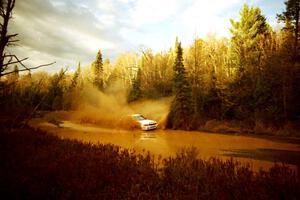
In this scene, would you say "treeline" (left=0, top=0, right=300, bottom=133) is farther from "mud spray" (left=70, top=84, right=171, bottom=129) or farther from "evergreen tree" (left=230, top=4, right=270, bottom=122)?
"mud spray" (left=70, top=84, right=171, bottom=129)

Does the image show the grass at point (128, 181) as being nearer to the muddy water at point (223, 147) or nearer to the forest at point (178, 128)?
the forest at point (178, 128)

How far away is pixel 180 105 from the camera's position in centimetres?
3369

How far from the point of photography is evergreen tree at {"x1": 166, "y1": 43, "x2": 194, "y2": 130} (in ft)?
107

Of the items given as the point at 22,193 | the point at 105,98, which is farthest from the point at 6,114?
the point at 105,98

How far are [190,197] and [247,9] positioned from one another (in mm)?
42126

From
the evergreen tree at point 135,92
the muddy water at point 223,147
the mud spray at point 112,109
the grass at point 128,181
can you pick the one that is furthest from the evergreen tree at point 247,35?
the grass at point 128,181

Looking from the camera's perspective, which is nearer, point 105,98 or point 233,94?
point 233,94

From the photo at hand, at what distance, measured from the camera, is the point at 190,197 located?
14.7ft

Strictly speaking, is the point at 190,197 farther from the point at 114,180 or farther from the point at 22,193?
the point at 22,193

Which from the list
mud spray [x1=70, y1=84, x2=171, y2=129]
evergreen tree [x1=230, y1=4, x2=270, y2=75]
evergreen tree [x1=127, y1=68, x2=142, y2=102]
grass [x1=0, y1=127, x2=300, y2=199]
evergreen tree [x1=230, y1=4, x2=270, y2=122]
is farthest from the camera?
evergreen tree [x1=127, y1=68, x2=142, y2=102]

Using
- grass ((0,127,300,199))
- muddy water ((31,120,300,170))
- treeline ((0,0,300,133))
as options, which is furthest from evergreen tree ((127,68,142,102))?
grass ((0,127,300,199))

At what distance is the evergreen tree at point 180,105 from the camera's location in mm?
32531

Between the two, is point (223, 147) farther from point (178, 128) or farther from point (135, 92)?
point (135, 92)

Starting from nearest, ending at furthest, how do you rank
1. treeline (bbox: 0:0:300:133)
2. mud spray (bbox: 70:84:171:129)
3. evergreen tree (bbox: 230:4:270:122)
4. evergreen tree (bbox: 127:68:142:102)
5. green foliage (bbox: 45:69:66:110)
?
treeline (bbox: 0:0:300:133) < evergreen tree (bbox: 230:4:270:122) < mud spray (bbox: 70:84:171:129) < evergreen tree (bbox: 127:68:142:102) < green foliage (bbox: 45:69:66:110)
